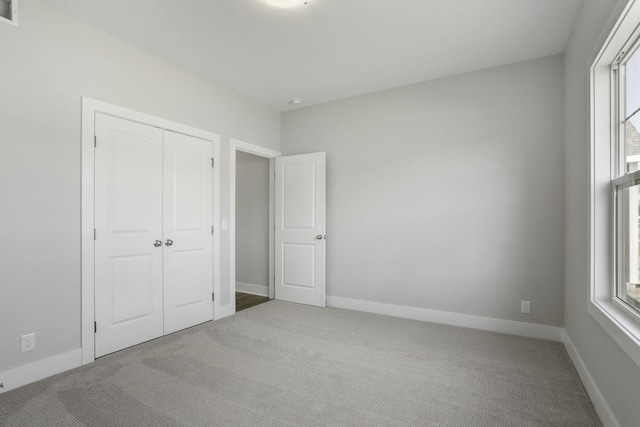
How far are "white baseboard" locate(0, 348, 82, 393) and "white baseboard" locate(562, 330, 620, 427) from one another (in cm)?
357

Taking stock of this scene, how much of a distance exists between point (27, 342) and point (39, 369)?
0.22 metres

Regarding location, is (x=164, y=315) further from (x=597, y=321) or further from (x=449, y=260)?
(x=597, y=321)

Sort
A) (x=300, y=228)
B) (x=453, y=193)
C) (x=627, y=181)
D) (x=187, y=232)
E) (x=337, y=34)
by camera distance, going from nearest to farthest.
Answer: (x=627, y=181), (x=337, y=34), (x=187, y=232), (x=453, y=193), (x=300, y=228)

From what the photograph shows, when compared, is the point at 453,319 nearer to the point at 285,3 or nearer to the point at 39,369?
the point at 285,3

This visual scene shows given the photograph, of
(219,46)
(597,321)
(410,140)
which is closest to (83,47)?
(219,46)

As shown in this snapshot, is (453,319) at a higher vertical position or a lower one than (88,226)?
lower

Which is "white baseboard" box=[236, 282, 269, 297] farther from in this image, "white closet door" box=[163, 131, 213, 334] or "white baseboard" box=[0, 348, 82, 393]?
"white baseboard" box=[0, 348, 82, 393]

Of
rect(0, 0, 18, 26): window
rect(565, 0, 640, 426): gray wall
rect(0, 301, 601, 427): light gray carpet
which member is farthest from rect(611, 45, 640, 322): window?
rect(0, 0, 18, 26): window

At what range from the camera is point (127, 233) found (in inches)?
113

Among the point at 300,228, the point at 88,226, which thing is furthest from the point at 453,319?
the point at 88,226

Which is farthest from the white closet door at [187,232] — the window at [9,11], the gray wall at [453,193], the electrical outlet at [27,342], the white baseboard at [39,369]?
the gray wall at [453,193]

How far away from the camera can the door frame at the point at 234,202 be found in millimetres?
3887

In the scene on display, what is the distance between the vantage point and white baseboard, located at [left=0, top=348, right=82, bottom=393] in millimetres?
2143

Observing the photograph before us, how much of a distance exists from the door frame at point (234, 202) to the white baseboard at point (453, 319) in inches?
43.4
